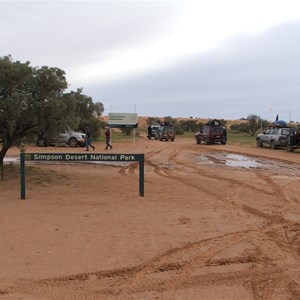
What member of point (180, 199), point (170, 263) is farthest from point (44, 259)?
point (180, 199)

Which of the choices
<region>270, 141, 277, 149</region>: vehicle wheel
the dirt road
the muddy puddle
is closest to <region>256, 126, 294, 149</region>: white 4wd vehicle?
<region>270, 141, 277, 149</region>: vehicle wheel

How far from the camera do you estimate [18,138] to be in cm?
1373

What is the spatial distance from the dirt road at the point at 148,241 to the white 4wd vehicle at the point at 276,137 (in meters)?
19.5

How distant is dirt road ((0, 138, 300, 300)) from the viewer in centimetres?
483

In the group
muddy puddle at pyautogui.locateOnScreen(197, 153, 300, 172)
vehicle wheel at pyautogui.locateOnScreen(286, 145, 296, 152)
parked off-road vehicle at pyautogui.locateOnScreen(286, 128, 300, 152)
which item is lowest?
muddy puddle at pyautogui.locateOnScreen(197, 153, 300, 172)

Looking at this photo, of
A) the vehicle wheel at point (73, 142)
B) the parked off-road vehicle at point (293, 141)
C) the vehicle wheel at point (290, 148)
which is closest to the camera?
the parked off-road vehicle at point (293, 141)

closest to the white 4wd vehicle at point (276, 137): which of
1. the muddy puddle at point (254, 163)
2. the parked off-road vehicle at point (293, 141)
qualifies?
the parked off-road vehicle at point (293, 141)

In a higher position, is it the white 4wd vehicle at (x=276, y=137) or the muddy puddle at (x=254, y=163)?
the white 4wd vehicle at (x=276, y=137)

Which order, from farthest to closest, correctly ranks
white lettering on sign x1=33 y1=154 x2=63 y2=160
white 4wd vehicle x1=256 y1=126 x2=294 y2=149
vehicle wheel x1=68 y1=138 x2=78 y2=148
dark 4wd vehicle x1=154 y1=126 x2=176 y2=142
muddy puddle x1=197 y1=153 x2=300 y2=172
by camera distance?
dark 4wd vehicle x1=154 y1=126 x2=176 y2=142 → vehicle wheel x1=68 y1=138 x2=78 y2=148 → white 4wd vehicle x1=256 y1=126 x2=294 y2=149 → muddy puddle x1=197 y1=153 x2=300 y2=172 → white lettering on sign x1=33 y1=154 x2=63 y2=160

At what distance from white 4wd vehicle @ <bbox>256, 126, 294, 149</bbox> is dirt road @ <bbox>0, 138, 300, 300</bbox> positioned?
19.5 meters

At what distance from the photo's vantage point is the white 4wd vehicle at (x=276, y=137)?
30998 millimetres

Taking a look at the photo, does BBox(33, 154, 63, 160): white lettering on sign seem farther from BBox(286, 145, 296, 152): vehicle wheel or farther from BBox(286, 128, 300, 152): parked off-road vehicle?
BBox(286, 145, 296, 152): vehicle wheel

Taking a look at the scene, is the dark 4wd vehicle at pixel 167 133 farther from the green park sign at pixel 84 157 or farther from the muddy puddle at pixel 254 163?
the green park sign at pixel 84 157

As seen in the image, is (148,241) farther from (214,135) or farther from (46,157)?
(214,135)
